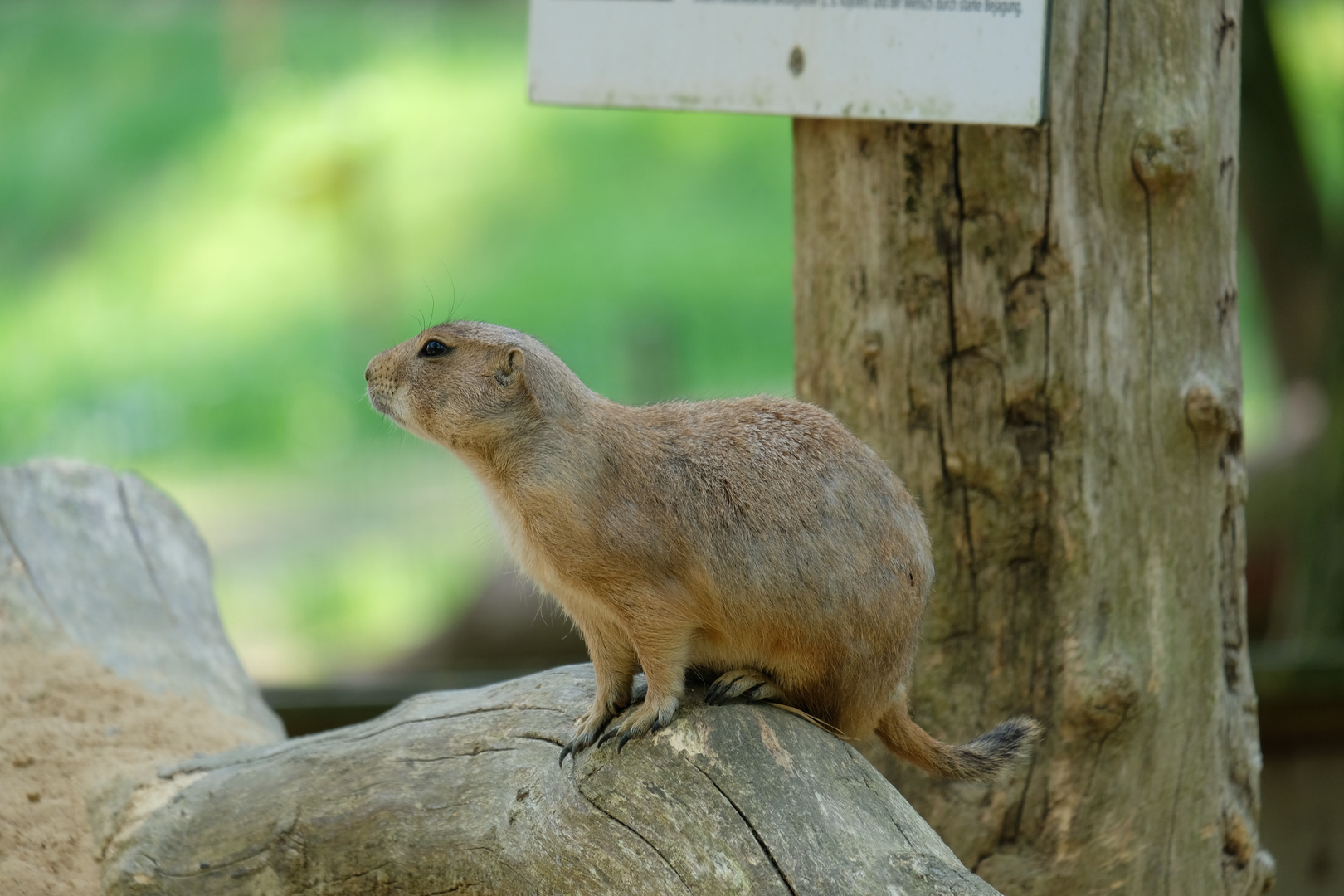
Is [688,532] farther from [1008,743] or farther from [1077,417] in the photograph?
[1077,417]

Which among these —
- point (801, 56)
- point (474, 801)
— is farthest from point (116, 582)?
point (801, 56)

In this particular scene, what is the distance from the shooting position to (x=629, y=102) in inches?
137

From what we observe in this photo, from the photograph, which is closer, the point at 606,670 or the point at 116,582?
the point at 606,670

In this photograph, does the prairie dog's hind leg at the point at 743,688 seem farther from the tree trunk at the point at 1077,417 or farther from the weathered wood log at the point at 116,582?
the weathered wood log at the point at 116,582

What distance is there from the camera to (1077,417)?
3.36 metres

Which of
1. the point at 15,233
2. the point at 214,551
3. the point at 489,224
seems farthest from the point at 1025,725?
the point at 15,233

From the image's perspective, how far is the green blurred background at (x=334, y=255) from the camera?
8883 mm

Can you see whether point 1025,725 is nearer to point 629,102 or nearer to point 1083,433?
point 1083,433

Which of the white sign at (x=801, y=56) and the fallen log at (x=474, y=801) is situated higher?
the white sign at (x=801, y=56)

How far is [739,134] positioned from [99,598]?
8.85 metres

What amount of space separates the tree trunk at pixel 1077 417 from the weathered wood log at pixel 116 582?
230cm

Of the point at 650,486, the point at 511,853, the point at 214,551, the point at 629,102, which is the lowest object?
the point at 214,551

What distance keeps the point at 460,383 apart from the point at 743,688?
0.96 m

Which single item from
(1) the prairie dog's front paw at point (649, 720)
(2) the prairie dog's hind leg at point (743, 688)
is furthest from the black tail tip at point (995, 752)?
(1) the prairie dog's front paw at point (649, 720)
